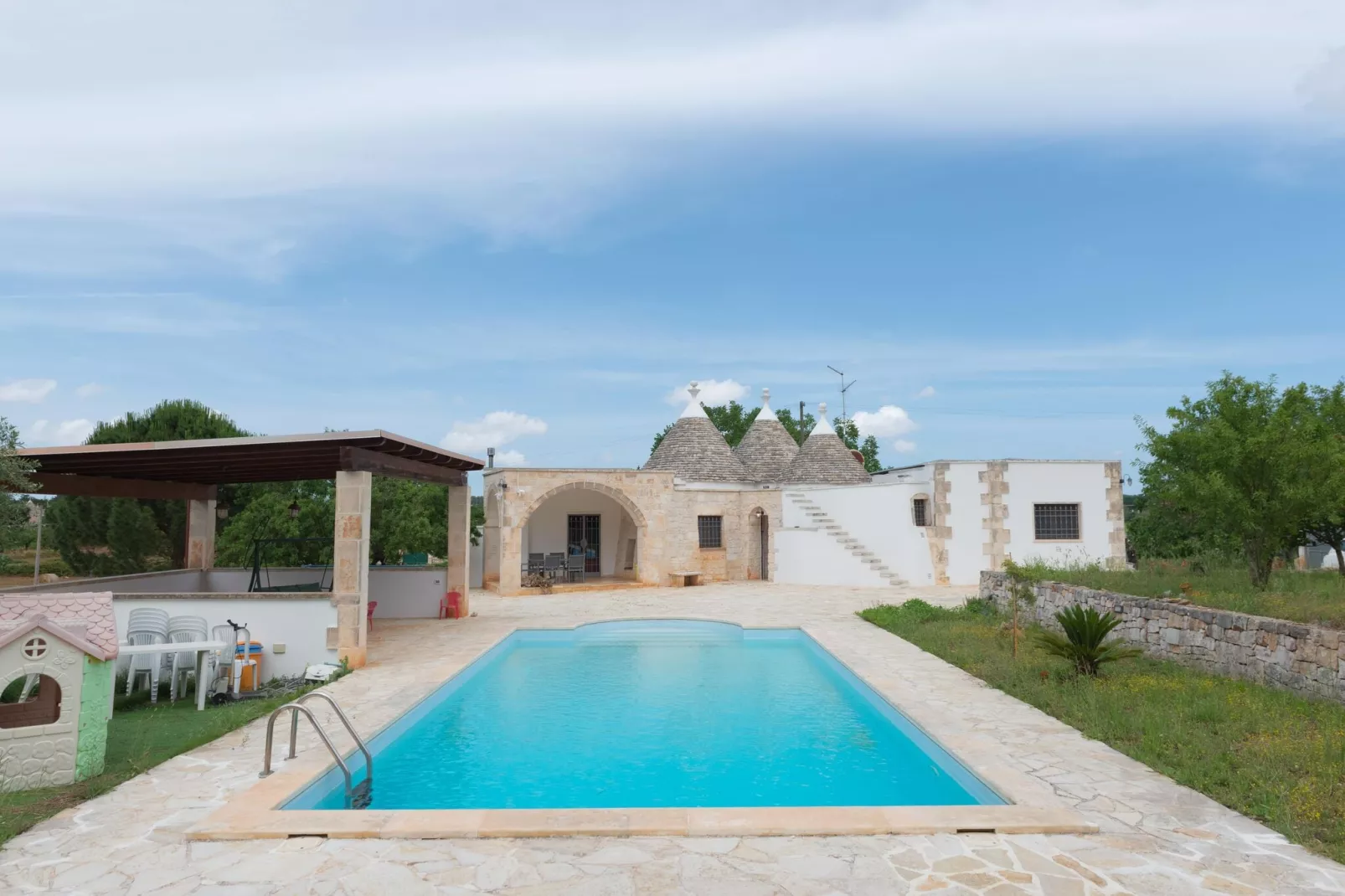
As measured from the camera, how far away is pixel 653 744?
24.0 ft

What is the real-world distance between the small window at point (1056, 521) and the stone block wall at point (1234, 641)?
11.1 metres

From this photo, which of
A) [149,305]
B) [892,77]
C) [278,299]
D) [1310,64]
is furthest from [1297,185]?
[149,305]

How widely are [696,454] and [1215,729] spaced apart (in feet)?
63.6

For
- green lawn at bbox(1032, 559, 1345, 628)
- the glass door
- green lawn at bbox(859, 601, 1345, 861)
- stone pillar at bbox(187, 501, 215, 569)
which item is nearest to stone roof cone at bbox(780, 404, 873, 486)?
the glass door

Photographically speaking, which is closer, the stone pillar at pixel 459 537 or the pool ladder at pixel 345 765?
the pool ladder at pixel 345 765

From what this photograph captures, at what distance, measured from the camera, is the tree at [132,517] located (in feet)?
68.8

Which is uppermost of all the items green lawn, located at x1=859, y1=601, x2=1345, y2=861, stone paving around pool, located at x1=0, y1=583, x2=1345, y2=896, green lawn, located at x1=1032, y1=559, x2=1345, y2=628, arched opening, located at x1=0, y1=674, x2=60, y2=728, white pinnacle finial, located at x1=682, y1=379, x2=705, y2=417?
white pinnacle finial, located at x1=682, y1=379, x2=705, y2=417

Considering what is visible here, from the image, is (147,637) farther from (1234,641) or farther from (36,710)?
(1234,641)

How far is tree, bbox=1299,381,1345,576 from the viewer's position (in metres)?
9.40

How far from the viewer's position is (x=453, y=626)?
13.6 metres

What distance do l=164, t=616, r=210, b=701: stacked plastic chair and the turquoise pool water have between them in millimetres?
2856

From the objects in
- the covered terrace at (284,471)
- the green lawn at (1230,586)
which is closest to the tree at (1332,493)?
the green lawn at (1230,586)

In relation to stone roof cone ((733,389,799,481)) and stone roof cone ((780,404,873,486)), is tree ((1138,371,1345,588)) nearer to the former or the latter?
stone roof cone ((780,404,873,486))

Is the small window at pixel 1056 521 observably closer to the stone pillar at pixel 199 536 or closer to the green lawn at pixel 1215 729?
the green lawn at pixel 1215 729
